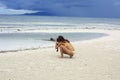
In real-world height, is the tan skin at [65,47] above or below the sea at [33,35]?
above

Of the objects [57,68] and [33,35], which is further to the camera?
[33,35]

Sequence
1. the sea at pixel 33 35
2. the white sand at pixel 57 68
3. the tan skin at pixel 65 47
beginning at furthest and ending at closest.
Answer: the sea at pixel 33 35
the tan skin at pixel 65 47
the white sand at pixel 57 68

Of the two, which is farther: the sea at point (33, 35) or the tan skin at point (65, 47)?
the sea at point (33, 35)

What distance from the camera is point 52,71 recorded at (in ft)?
32.2

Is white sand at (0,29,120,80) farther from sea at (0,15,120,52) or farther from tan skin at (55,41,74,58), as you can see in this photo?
sea at (0,15,120,52)

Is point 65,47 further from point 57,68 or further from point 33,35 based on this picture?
point 33,35

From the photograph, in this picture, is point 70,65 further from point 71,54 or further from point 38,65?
point 71,54

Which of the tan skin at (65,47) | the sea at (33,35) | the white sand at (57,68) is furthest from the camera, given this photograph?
the sea at (33,35)

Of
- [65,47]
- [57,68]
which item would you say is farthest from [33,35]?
[57,68]

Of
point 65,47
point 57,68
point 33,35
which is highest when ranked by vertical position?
point 65,47

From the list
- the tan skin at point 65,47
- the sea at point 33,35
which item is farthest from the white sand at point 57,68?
the sea at point 33,35

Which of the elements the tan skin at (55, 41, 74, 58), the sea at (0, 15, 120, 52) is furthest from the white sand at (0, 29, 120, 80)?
the sea at (0, 15, 120, 52)

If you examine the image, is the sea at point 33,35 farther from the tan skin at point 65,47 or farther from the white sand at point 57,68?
the white sand at point 57,68

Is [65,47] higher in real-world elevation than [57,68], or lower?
higher
